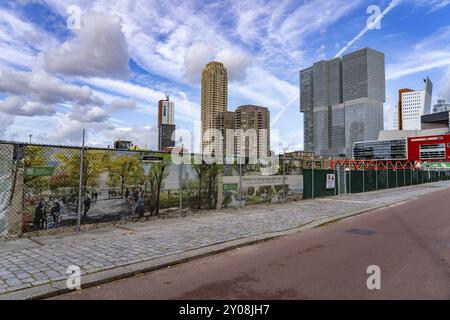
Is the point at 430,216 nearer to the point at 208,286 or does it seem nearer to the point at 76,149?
the point at 208,286

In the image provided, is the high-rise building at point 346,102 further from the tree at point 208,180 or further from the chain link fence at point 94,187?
the chain link fence at point 94,187

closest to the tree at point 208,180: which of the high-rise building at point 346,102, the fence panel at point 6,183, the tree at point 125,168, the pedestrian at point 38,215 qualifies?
the tree at point 125,168

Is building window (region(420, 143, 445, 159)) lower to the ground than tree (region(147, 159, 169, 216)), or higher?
higher

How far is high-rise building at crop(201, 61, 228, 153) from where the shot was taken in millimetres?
61191

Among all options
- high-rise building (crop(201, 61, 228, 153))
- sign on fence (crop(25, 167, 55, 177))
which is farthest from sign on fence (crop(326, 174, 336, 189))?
high-rise building (crop(201, 61, 228, 153))

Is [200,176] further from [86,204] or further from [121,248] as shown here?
[121,248]

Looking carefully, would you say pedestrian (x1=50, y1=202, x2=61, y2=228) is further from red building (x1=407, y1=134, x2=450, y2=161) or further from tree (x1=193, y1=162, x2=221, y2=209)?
red building (x1=407, y1=134, x2=450, y2=161)

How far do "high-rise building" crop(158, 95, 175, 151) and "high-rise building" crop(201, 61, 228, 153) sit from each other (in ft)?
49.3

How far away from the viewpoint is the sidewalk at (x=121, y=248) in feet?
15.9

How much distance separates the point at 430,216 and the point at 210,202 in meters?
8.67

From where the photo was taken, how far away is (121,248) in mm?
6656

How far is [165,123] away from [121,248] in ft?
98.8

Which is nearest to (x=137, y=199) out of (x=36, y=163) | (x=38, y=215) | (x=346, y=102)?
(x=38, y=215)

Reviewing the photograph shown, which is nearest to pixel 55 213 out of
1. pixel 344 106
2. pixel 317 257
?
pixel 317 257
